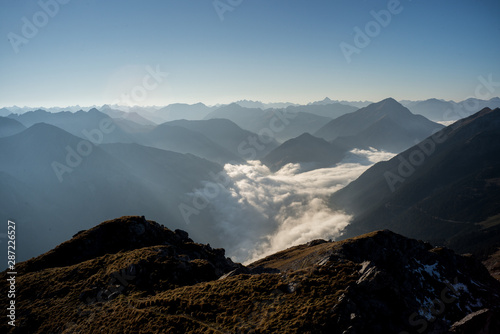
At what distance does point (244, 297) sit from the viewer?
33.5m

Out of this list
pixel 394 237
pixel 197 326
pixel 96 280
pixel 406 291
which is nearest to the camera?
pixel 197 326

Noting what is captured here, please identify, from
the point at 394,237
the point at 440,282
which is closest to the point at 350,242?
the point at 394,237

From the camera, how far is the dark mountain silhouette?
27.7m

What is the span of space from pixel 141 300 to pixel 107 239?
2998 centimetres

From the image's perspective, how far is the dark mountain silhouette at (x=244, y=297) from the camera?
2773 centimetres

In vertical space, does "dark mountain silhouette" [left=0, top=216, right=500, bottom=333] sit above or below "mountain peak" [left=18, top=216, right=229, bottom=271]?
below

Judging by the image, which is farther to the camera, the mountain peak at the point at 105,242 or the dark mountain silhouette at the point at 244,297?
the mountain peak at the point at 105,242

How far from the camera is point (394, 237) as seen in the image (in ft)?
218

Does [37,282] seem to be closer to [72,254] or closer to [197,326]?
[72,254]

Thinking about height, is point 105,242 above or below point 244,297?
above

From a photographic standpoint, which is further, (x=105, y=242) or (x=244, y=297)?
(x=105, y=242)

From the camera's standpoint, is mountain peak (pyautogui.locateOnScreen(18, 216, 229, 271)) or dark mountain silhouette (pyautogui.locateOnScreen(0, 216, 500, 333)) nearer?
dark mountain silhouette (pyautogui.locateOnScreen(0, 216, 500, 333))

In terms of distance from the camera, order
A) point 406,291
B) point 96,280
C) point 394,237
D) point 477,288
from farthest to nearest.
Result: 1. point 394,237
2. point 477,288
3. point 96,280
4. point 406,291

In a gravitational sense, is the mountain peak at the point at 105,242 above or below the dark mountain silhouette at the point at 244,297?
above
